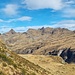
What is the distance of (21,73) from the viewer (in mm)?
31891

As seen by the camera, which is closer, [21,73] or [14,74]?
[14,74]

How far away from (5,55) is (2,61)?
352 centimetres

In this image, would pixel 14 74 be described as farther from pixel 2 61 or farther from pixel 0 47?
pixel 0 47

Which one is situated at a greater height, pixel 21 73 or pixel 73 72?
pixel 21 73

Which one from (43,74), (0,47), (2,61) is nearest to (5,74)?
(2,61)

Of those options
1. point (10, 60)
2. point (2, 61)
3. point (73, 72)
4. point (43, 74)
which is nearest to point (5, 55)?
point (10, 60)

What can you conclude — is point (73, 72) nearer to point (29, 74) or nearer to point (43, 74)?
point (43, 74)

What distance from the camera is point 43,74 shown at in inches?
1550

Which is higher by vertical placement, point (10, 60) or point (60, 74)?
point (10, 60)

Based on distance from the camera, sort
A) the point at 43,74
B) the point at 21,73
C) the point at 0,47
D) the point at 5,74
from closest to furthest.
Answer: the point at 5,74, the point at 21,73, the point at 0,47, the point at 43,74

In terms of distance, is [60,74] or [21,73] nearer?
[21,73]

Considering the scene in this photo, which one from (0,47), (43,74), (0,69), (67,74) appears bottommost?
(67,74)

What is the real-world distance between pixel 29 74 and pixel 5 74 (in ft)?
20.5

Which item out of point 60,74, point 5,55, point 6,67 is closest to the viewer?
point 6,67
